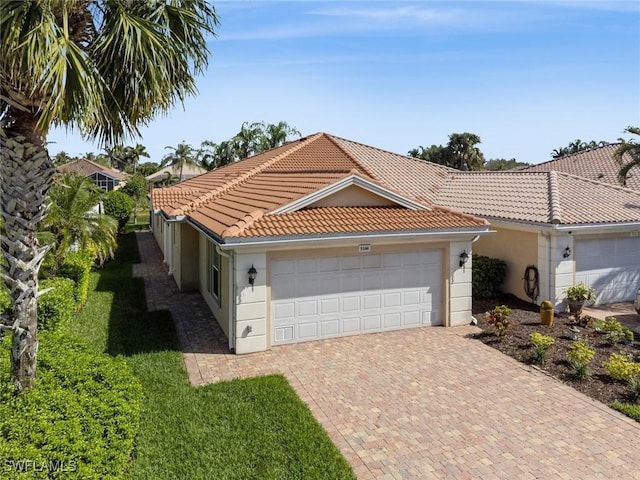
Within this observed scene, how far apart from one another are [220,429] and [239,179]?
1236 cm

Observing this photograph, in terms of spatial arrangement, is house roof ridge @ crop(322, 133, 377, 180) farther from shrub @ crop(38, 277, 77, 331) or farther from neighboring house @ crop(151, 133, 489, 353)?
shrub @ crop(38, 277, 77, 331)

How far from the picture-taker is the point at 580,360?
9.66 m

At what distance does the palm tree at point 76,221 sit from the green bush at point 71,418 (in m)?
9.08

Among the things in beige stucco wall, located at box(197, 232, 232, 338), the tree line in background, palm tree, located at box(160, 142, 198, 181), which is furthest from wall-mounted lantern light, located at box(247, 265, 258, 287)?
palm tree, located at box(160, 142, 198, 181)

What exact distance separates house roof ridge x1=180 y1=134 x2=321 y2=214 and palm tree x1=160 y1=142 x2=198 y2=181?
37.5 m

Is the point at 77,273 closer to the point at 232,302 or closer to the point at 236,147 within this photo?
the point at 232,302

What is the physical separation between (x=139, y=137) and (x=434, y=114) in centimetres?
1756

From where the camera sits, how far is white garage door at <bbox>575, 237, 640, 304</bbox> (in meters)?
14.9

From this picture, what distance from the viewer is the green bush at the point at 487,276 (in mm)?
15500

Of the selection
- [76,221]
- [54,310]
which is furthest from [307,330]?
[76,221]

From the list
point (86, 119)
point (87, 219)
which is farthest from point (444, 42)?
point (87, 219)

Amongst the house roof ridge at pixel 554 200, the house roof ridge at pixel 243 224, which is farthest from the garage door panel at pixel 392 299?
the house roof ridge at pixel 554 200

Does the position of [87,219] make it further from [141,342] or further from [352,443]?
[352,443]

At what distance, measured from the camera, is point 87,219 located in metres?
17.3
